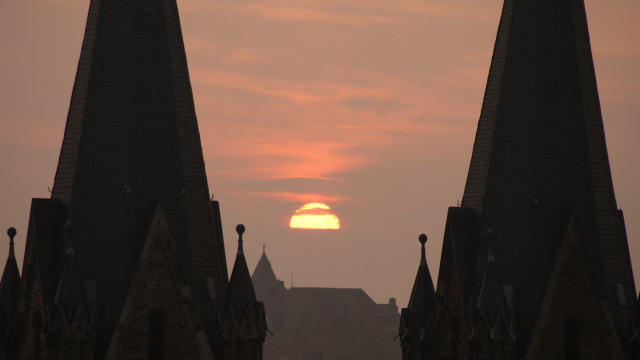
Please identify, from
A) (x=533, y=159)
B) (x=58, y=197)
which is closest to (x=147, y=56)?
(x=58, y=197)

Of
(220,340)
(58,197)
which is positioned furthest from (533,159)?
(58,197)

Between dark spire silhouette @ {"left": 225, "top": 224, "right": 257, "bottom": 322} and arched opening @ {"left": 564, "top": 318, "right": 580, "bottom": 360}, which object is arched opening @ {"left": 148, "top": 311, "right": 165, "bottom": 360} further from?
arched opening @ {"left": 564, "top": 318, "right": 580, "bottom": 360}

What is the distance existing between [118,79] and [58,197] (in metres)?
4.97

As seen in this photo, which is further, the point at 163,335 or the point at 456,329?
the point at 456,329

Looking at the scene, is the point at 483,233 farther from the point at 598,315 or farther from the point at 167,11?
the point at 167,11

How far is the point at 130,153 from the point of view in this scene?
63.3 meters

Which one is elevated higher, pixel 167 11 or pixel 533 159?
pixel 167 11

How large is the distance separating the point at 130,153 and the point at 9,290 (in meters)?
7.54

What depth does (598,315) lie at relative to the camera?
6419 cm

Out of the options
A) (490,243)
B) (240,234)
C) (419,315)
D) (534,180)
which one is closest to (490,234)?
(490,243)

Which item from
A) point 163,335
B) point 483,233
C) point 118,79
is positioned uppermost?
point 118,79

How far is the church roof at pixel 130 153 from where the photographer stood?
206ft

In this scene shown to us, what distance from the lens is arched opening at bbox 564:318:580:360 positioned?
63875mm

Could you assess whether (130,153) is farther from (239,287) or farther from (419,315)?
(419,315)
